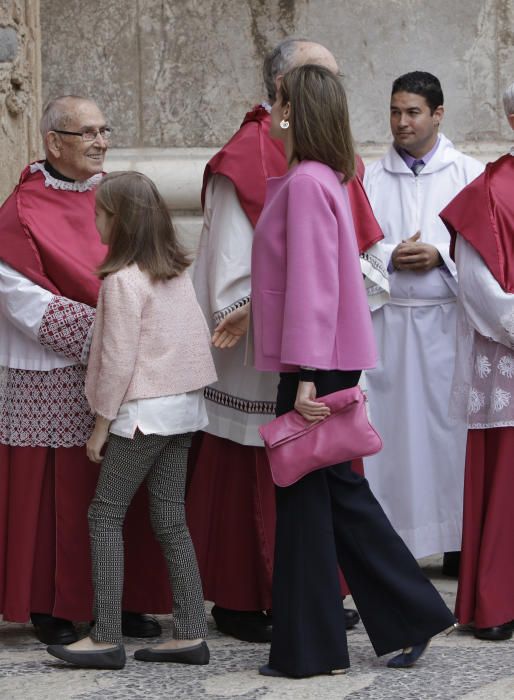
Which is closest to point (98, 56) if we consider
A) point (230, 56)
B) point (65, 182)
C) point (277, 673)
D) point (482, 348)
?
point (230, 56)

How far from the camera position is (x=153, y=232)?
4453 mm

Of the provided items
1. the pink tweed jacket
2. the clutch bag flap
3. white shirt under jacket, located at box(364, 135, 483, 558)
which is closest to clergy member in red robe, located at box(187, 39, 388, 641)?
the pink tweed jacket

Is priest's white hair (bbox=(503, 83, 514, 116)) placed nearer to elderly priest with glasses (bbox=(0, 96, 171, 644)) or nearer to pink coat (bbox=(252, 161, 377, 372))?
pink coat (bbox=(252, 161, 377, 372))

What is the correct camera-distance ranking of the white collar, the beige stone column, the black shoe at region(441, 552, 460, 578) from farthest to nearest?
the beige stone column → the black shoe at region(441, 552, 460, 578) → the white collar

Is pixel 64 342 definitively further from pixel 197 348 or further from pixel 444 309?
pixel 444 309

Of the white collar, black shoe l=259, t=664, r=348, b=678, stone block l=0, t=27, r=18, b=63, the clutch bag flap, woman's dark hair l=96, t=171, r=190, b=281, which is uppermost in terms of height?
stone block l=0, t=27, r=18, b=63

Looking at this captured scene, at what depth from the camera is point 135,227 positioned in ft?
14.5

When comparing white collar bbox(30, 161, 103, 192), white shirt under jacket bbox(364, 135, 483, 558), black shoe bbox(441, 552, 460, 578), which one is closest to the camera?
white collar bbox(30, 161, 103, 192)

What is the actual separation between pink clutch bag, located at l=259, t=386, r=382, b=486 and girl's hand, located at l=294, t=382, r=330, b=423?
2 cm

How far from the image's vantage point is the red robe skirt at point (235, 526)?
15.9 feet

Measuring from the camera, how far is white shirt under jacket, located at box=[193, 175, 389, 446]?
15.7 ft

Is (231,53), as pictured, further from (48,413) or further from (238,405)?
(48,413)

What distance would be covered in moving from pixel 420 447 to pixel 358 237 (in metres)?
1.22

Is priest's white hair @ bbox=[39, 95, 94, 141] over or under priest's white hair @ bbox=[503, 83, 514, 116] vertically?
under
